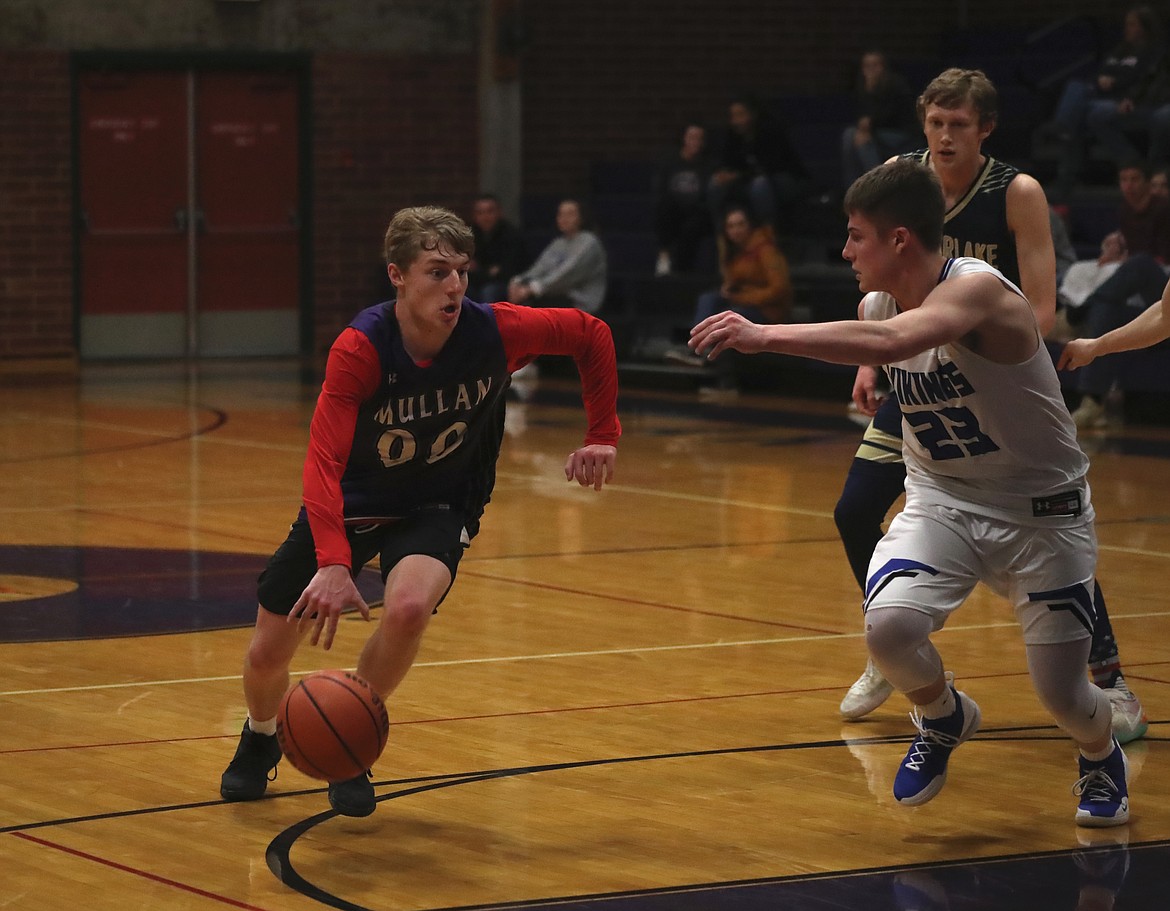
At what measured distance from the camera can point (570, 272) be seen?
52.7ft

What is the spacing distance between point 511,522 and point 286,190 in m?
10.3

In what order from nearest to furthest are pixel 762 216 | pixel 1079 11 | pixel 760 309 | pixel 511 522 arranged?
pixel 511 522
pixel 760 309
pixel 762 216
pixel 1079 11

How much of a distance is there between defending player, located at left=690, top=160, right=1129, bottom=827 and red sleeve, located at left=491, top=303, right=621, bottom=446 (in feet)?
2.28

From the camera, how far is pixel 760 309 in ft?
47.8

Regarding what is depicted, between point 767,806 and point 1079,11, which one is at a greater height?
point 1079,11

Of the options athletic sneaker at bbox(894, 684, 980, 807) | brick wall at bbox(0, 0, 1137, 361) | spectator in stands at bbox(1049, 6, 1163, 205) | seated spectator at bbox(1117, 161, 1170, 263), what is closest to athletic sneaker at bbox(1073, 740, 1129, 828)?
athletic sneaker at bbox(894, 684, 980, 807)

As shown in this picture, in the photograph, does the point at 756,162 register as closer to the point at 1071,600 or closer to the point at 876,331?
the point at 1071,600

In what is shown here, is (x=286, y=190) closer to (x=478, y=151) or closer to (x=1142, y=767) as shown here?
(x=478, y=151)

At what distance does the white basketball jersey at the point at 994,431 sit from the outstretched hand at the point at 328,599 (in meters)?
1.24

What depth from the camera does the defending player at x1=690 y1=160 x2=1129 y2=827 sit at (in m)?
4.36

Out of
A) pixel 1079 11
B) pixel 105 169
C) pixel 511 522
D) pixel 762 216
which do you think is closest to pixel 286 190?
pixel 105 169

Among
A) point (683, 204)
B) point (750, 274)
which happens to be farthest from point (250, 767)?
point (683, 204)

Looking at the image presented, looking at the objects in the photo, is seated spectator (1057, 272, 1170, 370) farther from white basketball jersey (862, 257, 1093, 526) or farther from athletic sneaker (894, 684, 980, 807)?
athletic sneaker (894, 684, 980, 807)

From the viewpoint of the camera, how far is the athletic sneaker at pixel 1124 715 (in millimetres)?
5301
